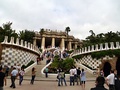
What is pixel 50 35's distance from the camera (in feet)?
213

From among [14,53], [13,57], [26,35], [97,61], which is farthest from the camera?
[26,35]

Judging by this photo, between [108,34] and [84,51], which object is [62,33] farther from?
[84,51]

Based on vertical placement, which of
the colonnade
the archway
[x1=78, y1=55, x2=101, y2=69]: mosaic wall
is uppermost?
the colonnade

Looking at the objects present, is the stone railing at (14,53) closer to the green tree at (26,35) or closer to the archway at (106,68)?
the archway at (106,68)

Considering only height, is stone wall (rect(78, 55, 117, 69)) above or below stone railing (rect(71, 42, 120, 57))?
below

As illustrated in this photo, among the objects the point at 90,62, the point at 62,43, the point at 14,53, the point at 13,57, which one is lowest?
the point at 90,62

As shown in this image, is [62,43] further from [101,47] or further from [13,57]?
[13,57]

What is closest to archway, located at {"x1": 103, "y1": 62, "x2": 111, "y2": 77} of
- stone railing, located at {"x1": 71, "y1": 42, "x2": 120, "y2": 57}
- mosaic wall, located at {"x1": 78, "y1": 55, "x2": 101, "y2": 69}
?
mosaic wall, located at {"x1": 78, "y1": 55, "x2": 101, "y2": 69}

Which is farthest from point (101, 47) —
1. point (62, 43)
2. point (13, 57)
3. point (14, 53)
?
point (62, 43)

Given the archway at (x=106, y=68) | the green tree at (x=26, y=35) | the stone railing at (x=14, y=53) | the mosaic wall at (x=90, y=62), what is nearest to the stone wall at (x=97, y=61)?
the mosaic wall at (x=90, y=62)

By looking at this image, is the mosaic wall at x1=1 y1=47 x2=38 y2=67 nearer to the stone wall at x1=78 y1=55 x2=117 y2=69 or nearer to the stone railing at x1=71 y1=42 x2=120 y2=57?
the stone wall at x1=78 y1=55 x2=117 y2=69

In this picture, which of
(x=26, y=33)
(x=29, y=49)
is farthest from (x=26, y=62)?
(x=26, y=33)

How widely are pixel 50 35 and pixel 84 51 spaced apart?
29279 mm

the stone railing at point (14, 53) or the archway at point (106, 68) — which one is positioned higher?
the stone railing at point (14, 53)
